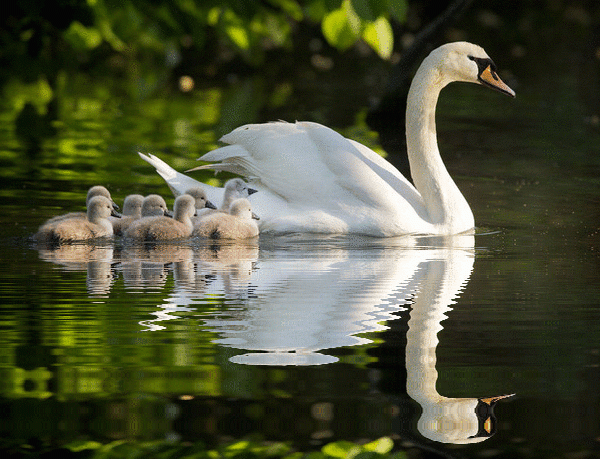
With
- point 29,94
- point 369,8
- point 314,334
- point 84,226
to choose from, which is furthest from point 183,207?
point 29,94

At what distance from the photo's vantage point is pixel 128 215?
28.7ft

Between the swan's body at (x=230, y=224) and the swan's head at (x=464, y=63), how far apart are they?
1.92 metres

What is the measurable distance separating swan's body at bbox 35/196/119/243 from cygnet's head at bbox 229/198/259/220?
796mm

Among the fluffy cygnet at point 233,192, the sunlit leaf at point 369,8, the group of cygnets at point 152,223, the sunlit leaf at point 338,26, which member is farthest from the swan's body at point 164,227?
the sunlit leaf at point 338,26

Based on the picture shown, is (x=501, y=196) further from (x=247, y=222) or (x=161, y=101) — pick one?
(x=161, y=101)

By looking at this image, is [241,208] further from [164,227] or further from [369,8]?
[369,8]

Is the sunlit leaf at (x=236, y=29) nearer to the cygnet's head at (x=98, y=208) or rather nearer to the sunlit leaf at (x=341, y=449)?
the cygnet's head at (x=98, y=208)

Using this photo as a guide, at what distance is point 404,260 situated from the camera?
7.73 m

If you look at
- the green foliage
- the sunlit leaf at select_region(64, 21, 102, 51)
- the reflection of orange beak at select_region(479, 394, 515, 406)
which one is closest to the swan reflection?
the reflection of orange beak at select_region(479, 394, 515, 406)

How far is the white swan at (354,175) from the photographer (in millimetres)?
8352

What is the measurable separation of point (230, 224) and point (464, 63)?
2261 millimetres

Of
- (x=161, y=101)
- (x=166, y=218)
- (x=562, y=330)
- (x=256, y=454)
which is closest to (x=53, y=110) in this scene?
(x=161, y=101)

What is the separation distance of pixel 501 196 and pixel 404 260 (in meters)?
3.20

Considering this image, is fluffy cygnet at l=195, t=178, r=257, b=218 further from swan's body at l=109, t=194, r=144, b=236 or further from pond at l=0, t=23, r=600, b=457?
pond at l=0, t=23, r=600, b=457
